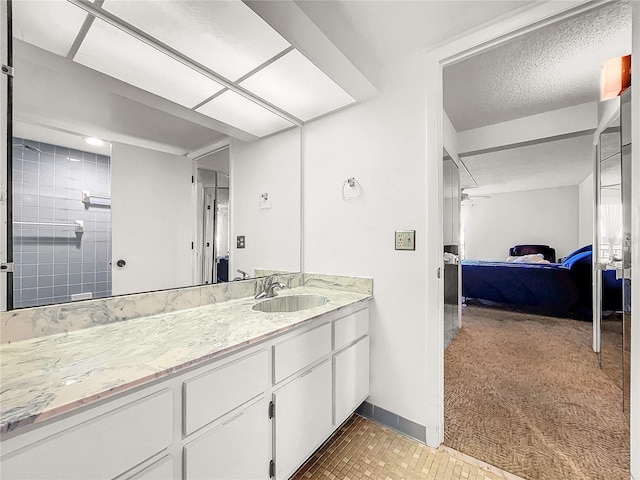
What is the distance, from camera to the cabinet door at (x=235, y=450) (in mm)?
819

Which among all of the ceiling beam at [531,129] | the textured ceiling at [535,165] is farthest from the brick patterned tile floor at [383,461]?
the textured ceiling at [535,165]

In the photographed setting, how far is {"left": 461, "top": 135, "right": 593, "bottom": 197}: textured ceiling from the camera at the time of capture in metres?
3.98

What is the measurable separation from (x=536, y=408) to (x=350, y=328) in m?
1.47

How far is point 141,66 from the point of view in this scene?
125 centimetres

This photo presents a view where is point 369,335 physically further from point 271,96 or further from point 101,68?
point 101,68

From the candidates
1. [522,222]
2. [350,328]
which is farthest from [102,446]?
[522,222]

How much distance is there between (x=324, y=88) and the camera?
1651 mm

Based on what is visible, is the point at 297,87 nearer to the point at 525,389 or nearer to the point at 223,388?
the point at 223,388

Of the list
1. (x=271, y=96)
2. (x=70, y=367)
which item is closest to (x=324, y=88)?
(x=271, y=96)

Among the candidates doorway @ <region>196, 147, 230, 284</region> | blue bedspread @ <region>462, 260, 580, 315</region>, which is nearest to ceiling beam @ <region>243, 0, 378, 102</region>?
doorway @ <region>196, 147, 230, 284</region>

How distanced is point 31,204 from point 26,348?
0.48 metres

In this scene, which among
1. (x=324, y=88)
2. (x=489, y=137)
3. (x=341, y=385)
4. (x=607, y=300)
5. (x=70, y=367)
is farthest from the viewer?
(x=489, y=137)

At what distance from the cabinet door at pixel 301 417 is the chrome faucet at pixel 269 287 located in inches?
22.6

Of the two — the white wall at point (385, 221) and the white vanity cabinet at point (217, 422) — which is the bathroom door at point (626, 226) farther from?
the white vanity cabinet at point (217, 422)
